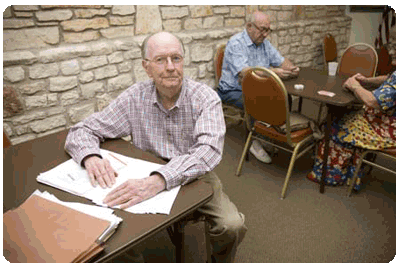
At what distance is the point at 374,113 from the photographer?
6.86ft

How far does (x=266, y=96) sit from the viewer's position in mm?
2090

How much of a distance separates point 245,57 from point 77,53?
1.58 metres

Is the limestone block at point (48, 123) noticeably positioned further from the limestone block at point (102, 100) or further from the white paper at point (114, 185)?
the white paper at point (114, 185)

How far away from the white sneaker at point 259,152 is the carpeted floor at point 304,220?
0.06 m

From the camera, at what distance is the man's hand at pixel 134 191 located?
3.19ft

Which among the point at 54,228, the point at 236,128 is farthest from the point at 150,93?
the point at 236,128

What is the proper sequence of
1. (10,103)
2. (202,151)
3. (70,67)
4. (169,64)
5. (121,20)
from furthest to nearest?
(121,20), (70,67), (10,103), (169,64), (202,151)

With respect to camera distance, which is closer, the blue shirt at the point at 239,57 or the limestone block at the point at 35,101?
the limestone block at the point at 35,101

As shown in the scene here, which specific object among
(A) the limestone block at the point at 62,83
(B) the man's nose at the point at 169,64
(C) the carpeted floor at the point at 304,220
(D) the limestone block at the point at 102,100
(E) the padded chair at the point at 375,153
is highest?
(B) the man's nose at the point at 169,64

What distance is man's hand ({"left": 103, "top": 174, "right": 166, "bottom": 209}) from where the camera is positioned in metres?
0.97

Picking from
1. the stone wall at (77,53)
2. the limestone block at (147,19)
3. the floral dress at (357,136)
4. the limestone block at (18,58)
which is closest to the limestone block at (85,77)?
the stone wall at (77,53)

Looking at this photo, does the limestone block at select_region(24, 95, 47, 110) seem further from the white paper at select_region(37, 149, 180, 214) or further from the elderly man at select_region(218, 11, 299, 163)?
the elderly man at select_region(218, 11, 299, 163)

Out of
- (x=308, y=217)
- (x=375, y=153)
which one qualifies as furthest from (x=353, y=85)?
(x=308, y=217)

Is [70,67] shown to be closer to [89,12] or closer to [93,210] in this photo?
[89,12]
